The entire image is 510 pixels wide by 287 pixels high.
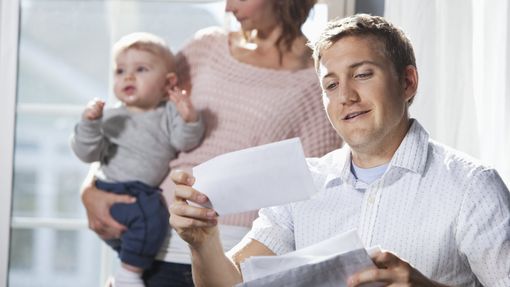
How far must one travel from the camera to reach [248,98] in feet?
8.16

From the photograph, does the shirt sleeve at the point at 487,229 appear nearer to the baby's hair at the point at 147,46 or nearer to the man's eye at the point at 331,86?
the man's eye at the point at 331,86

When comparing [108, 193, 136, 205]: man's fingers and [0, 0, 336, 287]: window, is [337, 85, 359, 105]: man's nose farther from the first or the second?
[0, 0, 336, 287]: window

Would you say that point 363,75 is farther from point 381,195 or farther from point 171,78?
point 171,78

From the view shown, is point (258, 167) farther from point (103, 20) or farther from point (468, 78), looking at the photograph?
point (103, 20)

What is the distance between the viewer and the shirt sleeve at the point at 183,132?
245 centimetres

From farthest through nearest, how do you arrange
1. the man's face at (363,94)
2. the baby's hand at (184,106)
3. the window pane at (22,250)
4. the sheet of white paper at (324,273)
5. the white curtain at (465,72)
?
the window pane at (22,250) < the baby's hand at (184,106) < the white curtain at (465,72) < the man's face at (363,94) < the sheet of white paper at (324,273)

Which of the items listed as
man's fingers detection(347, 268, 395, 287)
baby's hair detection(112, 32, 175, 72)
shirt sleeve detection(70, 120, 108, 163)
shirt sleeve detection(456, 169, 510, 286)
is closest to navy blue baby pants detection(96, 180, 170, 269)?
shirt sleeve detection(70, 120, 108, 163)

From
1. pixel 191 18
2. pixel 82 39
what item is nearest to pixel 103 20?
pixel 82 39

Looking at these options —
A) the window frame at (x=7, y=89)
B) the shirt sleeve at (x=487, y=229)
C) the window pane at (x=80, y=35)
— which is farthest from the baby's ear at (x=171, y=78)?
the shirt sleeve at (x=487, y=229)

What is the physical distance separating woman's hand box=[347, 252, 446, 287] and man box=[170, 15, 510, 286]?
229 mm

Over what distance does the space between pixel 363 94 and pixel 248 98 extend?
0.80 metres

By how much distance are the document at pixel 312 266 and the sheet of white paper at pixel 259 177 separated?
5.5 inches

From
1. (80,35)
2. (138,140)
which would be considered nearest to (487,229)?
(138,140)

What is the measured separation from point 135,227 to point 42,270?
0.81 metres
